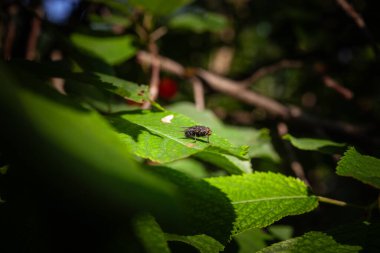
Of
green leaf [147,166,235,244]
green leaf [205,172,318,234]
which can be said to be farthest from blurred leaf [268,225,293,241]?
green leaf [147,166,235,244]

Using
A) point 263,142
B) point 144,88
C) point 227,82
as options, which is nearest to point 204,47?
point 227,82

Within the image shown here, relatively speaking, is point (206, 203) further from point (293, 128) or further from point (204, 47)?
point (204, 47)

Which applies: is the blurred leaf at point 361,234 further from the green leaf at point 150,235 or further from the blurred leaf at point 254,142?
the blurred leaf at point 254,142

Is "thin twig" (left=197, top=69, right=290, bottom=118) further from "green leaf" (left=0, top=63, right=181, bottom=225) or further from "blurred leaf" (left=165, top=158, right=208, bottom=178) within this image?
"green leaf" (left=0, top=63, right=181, bottom=225)

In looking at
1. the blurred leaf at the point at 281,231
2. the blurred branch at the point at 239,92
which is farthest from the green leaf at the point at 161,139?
the blurred branch at the point at 239,92

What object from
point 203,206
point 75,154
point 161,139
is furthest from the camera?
point 203,206

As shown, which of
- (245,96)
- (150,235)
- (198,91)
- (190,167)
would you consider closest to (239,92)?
(245,96)

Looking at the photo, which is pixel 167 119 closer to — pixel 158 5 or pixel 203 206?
pixel 203 206
